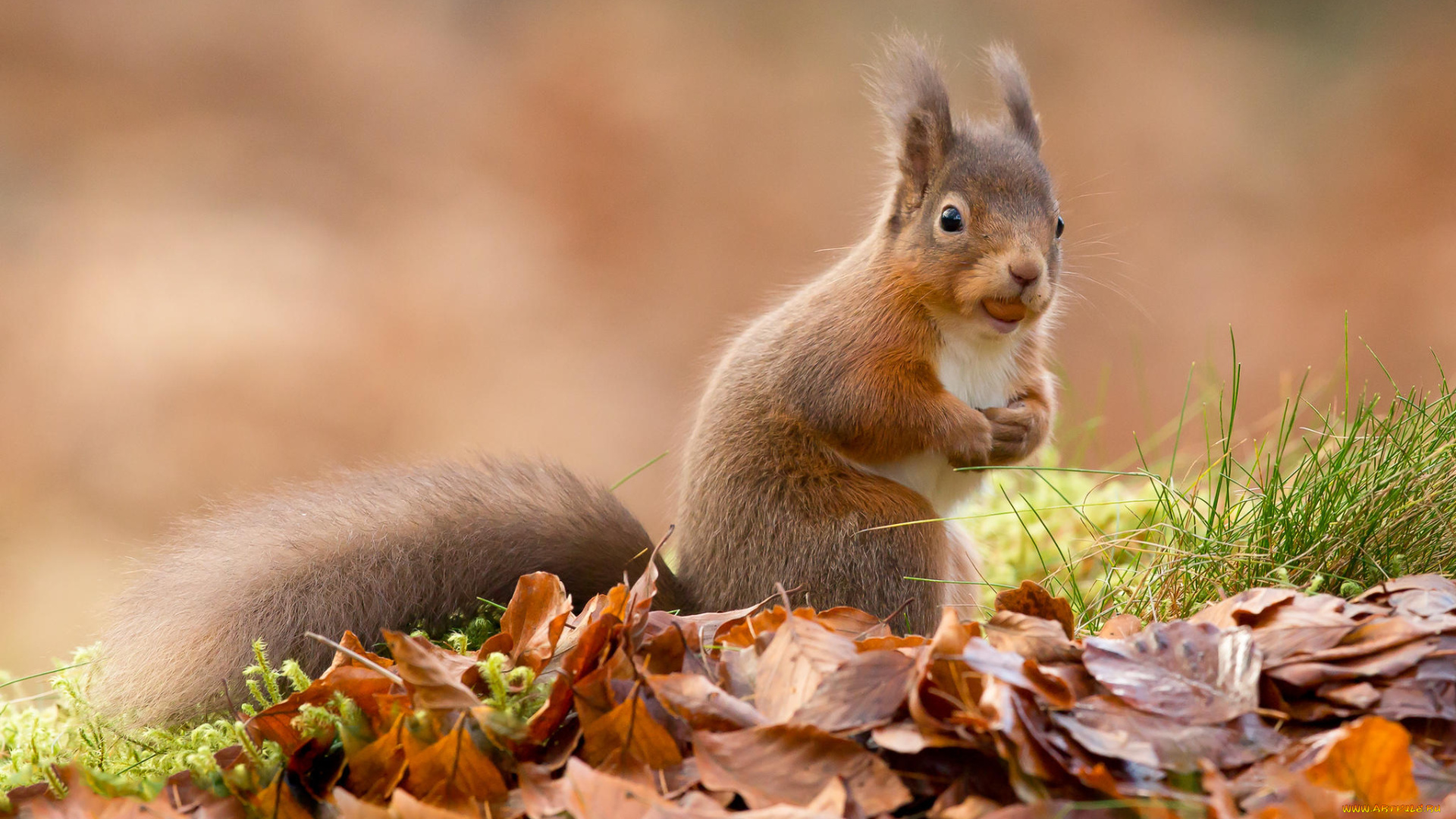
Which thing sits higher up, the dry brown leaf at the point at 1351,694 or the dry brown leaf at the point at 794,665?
the dry brown leaf at the point at 794,665

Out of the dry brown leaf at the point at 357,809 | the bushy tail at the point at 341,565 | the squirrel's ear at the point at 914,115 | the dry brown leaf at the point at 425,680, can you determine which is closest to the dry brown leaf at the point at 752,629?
the dry brown leaf at the point at 425,680

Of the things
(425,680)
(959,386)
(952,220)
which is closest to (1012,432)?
(959,386)

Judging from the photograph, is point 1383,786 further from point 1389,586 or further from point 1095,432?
point 1095,432

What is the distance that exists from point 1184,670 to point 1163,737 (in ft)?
0.33

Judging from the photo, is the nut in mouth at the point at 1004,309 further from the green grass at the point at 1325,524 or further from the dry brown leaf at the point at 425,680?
the dry brown leaf at the point at 425,680

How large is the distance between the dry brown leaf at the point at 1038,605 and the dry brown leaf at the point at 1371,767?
340 millimetres

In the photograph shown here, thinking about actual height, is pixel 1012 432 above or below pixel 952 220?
below

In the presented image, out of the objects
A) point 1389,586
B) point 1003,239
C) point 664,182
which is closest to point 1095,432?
point 1003,239

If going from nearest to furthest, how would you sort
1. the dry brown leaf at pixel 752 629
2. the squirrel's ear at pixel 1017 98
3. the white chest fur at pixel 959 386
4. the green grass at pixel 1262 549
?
1. the dry brown leaf at pixel 752 629
2. the green grass at pixel 1262 549
3. the white chest fur at pixel 959 386
4. the squirrel's ear at pixel 1017 98

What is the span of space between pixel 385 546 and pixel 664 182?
161 inches

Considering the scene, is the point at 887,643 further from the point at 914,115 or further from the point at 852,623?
the point at 914,115

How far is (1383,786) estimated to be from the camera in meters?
0.84

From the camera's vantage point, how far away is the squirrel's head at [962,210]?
1.63 metres

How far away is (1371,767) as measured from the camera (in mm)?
845
